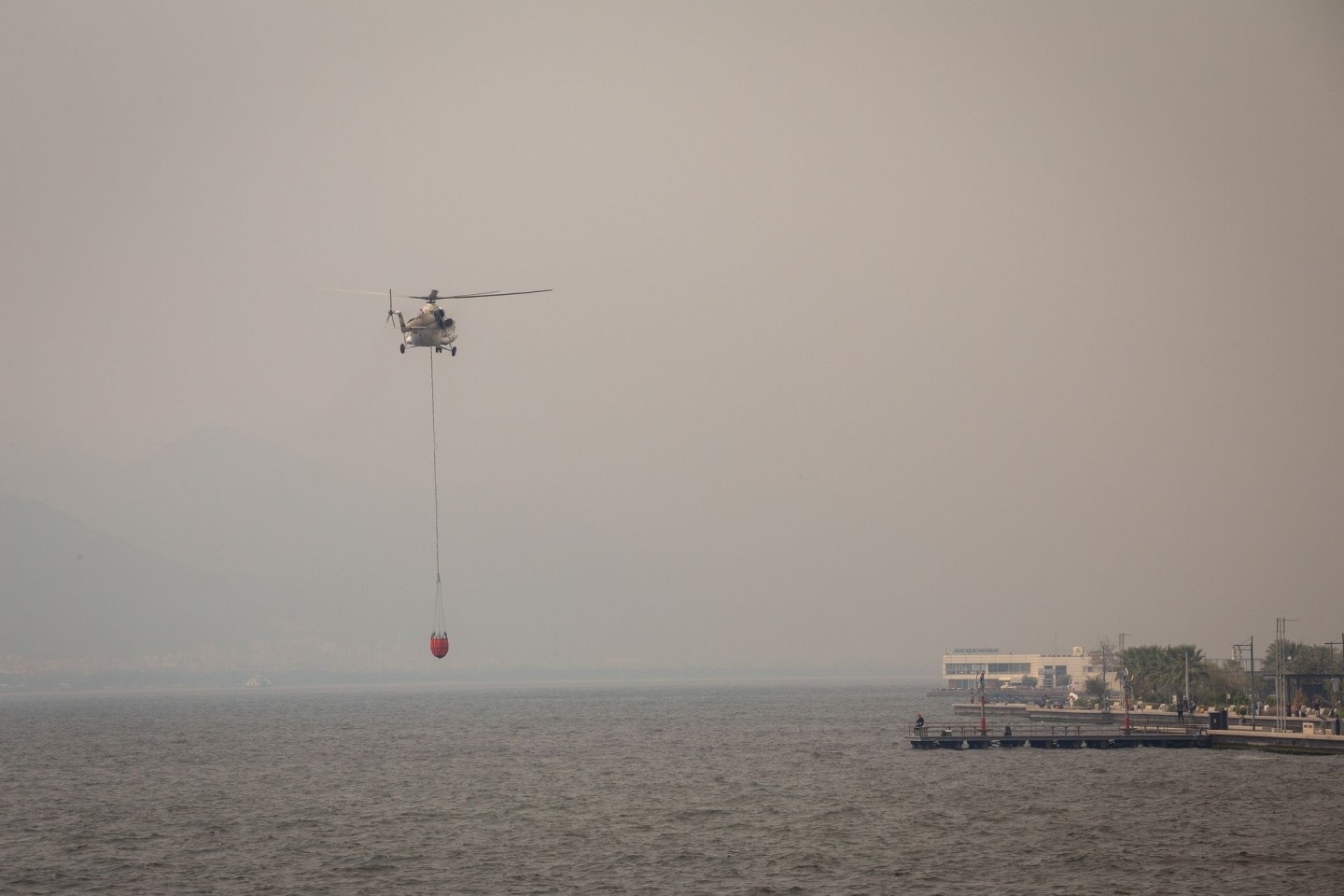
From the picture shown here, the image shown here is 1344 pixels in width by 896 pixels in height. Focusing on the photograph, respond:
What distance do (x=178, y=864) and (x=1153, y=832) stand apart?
52.6 meters

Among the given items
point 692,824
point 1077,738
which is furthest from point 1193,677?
point 692,824

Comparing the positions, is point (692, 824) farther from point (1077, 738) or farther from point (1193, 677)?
point (1193, 677)

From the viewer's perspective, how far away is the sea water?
66.5 m

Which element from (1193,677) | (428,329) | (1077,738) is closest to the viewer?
(428,329)

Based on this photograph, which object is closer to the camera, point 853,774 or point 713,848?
point 713,848

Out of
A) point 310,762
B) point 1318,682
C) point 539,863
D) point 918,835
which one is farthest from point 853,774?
point 1318,682

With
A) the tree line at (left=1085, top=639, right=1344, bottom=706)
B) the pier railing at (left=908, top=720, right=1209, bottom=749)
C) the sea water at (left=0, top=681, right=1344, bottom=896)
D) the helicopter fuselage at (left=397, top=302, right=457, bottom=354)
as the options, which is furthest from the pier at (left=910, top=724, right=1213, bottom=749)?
the helicopter fuselage at (left=397, top=302, right=457, bottom=354)

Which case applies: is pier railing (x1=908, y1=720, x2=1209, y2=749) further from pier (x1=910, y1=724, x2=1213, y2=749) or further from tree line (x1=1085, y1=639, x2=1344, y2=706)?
tree line (x1=1085, y1=639, x2=1344, y2=706)

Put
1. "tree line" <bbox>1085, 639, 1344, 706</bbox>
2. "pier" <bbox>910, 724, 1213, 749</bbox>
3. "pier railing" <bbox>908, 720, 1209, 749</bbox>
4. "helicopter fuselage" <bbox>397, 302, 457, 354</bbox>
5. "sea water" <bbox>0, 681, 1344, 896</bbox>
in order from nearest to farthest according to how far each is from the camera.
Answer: "sea water" <bbox>0, 681, 1344, 896</bbox>, "helicopter fuselage" <bbox>397, 302, 457, 354</bbox>, "pier" <bbox>910, 724, 1213, 749</bbox>, "pier railing" <bbox>908, 720, 1209, 749</bbox>, "tree line" <bbox>1085, 639, 1344, 706</bbox>

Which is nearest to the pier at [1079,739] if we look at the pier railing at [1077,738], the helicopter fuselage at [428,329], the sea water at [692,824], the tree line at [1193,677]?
the pier railing at [1077,738]

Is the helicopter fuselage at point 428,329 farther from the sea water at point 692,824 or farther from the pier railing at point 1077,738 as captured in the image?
the pier railing at point 1077,738

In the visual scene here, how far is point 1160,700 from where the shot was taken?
186375mm

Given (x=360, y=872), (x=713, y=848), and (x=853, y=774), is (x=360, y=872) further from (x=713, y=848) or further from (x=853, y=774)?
(x=853, y=774)

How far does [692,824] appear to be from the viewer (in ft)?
276
